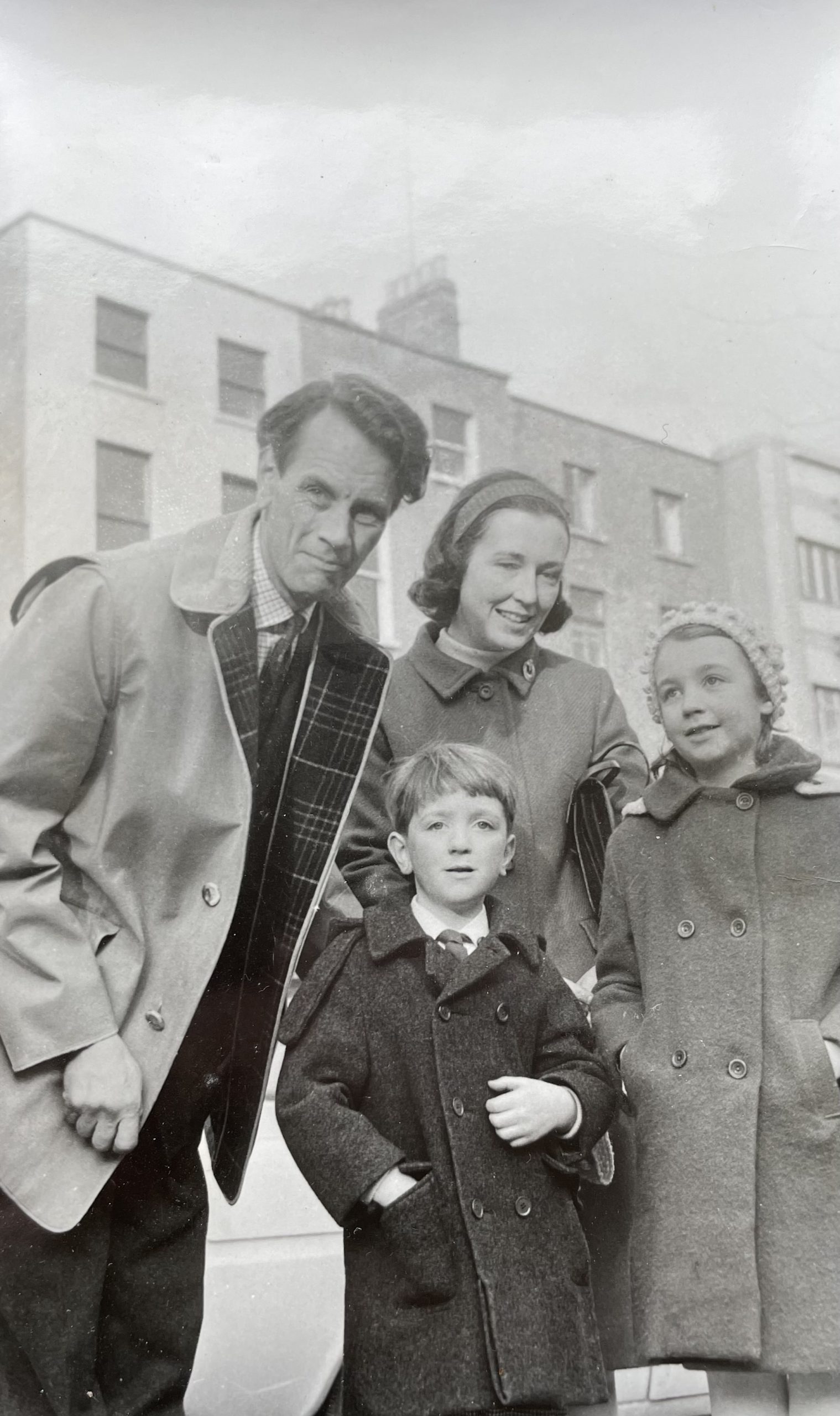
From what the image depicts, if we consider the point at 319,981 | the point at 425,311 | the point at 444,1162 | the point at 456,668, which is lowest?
the point at 444,1162

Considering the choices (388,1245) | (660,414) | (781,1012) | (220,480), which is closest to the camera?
(388,1245)

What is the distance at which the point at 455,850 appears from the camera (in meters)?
2.60

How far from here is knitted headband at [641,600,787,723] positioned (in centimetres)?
283

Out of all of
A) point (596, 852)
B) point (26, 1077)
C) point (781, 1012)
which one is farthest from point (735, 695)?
point (26, 1077)

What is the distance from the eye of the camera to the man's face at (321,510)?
2768 mm

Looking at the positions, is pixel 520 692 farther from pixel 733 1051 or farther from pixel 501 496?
pixel 733 1051

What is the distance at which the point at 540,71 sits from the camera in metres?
3.34

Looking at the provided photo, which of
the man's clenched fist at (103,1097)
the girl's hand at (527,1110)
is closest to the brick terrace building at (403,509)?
the girl's hand at (527,1110)

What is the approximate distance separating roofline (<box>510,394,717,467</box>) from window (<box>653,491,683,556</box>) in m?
0.12

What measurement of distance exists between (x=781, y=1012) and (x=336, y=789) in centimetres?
98

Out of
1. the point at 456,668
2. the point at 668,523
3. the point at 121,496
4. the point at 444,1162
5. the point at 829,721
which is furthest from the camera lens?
the point at 668,523

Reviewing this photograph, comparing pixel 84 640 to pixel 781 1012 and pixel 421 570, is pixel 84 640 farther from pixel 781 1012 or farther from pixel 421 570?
pixel 781 1012

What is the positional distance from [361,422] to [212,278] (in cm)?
54

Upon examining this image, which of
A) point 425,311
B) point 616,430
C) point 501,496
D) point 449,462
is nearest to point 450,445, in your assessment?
point 449,462
